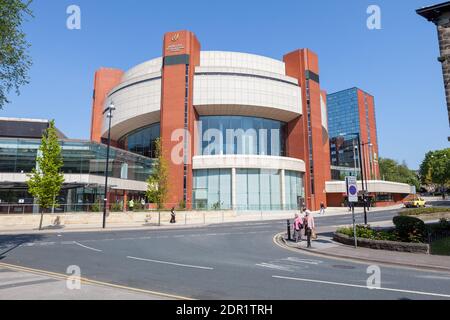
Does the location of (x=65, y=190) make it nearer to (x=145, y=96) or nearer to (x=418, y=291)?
(x=145, y=96)

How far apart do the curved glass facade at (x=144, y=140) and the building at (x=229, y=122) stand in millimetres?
240

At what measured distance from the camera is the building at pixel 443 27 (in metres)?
16.7

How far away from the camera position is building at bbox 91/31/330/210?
164 ft

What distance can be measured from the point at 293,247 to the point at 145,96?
46192mm

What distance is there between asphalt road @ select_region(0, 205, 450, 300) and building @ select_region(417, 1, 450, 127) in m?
12.1

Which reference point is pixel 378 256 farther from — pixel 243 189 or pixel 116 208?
pixel 243 189

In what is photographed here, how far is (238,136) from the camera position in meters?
56.1

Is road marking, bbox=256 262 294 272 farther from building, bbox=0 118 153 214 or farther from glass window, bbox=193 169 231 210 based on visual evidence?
glass window, bbox=193 169 231 210

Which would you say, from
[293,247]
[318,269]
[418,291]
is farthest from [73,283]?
[293,247]

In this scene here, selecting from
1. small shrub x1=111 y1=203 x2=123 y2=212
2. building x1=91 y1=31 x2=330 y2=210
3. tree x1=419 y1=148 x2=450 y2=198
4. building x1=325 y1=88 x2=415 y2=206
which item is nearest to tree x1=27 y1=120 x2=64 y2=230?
small shrub x1=111 y1=203 x2=123 y2=212

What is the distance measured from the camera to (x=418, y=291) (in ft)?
24.3

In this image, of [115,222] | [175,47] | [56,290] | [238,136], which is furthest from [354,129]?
[56,290]

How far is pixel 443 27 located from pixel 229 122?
41068 mm

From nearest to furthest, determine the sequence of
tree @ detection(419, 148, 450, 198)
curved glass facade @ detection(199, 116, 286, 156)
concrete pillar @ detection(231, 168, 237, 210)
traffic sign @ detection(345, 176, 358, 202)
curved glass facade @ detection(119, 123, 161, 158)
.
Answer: traffic sign @ detection(345, 176, 358, 202), concrete pillar @ detection(231, 168, 237, 210), curved glass facade @ detection(199, 116, 286, 156), curved glass facade @ detection(119, 123, 161, 158), tree @ detection(419, 148, 450, 198)
